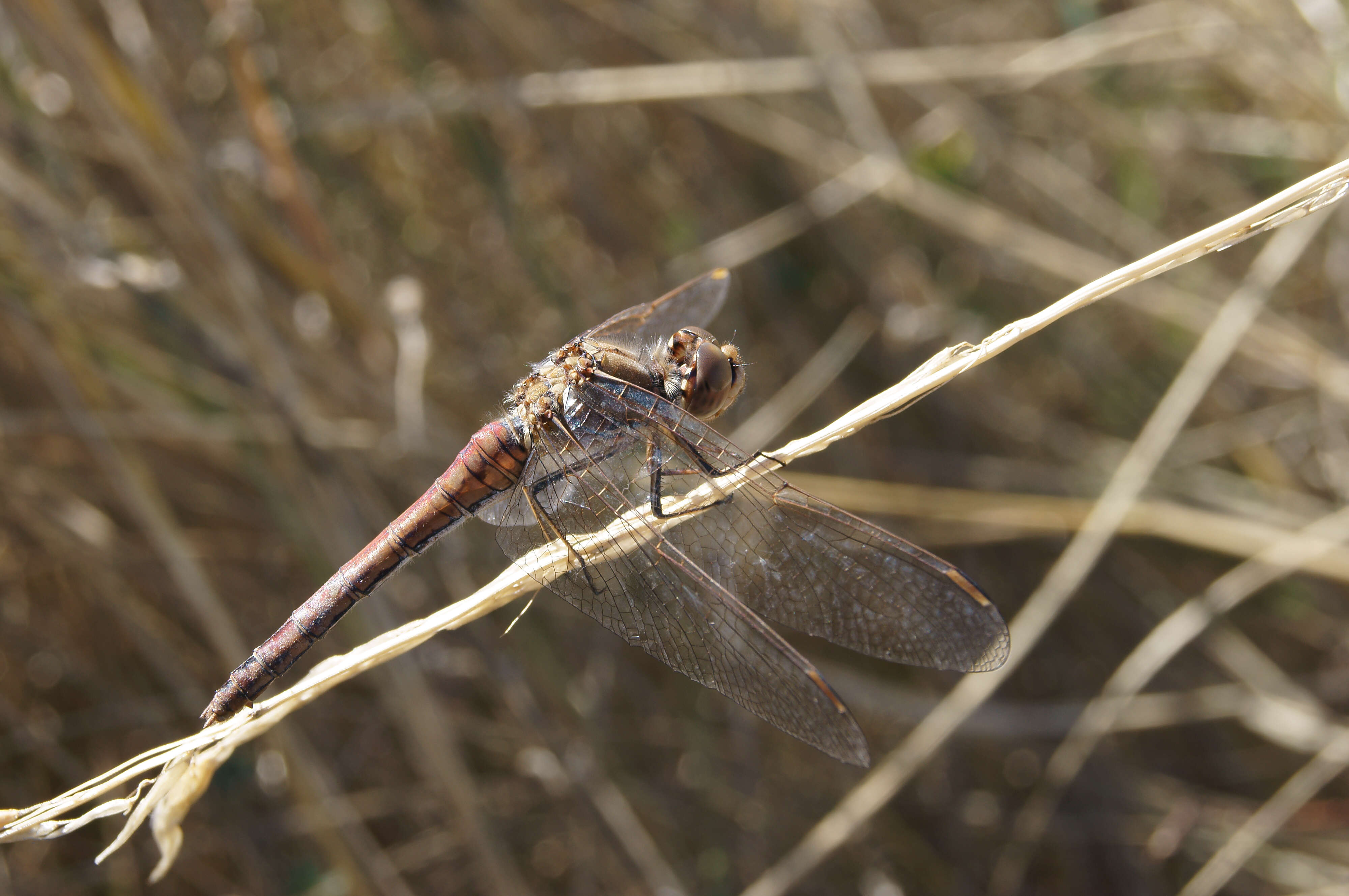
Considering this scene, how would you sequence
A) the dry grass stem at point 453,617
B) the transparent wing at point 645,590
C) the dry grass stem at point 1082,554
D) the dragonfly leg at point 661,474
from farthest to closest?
1. the dry grass stem at point 1082,554
2. the dragonfly leg at point 661,474
3. the transparent wing at point 645,590
4. the dry grass stem at point 453,617

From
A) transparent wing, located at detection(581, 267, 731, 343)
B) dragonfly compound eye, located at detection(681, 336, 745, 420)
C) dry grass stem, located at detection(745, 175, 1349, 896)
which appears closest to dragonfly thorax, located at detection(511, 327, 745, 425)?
dragonfly compound eye, located at detection(681, 336, 745, 420)

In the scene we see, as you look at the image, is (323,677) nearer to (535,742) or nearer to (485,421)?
(485,421)

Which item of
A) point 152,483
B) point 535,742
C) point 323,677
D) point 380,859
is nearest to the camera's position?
point 323,677

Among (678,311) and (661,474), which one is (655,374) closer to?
(661,474)

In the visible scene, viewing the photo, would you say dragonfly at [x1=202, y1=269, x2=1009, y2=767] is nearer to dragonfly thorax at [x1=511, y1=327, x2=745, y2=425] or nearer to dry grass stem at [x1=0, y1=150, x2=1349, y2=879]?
dragonfly thorax at [x1=511, y1=327, x2=745, y2=425]

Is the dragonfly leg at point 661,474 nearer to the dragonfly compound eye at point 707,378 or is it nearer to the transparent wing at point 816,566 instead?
the transparent wing at point 816,566

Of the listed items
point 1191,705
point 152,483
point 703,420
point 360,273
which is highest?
point 360,273

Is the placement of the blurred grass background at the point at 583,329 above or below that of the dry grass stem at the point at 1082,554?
above

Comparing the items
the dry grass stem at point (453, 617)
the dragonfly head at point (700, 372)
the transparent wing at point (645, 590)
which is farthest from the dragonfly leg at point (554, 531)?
the dragonfly head at point (700, 372)

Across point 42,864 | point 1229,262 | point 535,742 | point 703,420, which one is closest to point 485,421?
point 703,420
